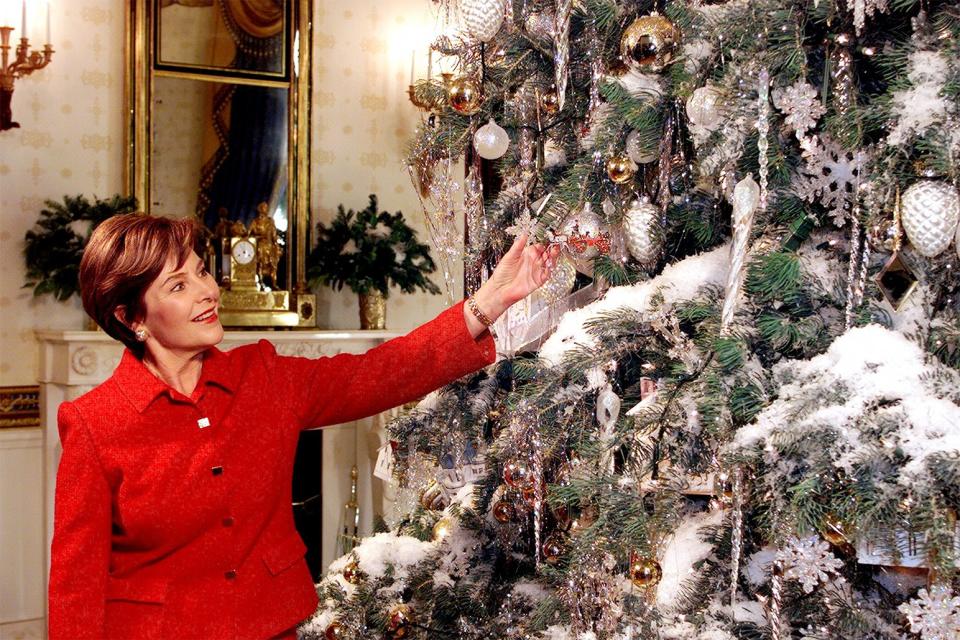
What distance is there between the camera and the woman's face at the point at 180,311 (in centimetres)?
188

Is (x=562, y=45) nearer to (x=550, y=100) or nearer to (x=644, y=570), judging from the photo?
(x=550, y=100)

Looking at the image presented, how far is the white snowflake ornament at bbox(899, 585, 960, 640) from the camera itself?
3.44 ft

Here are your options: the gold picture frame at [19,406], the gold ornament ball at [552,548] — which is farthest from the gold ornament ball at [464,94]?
the gold picture frame at [19,406]

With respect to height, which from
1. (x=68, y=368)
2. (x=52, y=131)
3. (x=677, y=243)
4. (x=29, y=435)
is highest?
(x=52, y=131)

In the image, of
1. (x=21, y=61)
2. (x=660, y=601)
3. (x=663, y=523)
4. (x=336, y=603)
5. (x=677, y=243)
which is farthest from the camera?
(x=21, y=61)

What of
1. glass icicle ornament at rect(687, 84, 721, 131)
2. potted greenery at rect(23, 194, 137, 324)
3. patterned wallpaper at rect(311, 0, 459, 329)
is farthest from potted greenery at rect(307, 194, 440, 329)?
glass icicle ornament at rect(687, 84, 721, 131)

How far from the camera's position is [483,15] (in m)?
1.67

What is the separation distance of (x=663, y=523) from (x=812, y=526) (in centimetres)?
29

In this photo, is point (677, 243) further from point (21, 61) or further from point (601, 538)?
point (21, 61)

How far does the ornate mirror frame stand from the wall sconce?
1.40 feet

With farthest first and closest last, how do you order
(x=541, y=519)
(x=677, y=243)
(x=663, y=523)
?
(x=541, y=519) → (x=677, y=243) → (x=663, y=523)

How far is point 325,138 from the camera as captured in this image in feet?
16.3

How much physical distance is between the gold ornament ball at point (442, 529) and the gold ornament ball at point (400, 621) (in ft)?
0.50

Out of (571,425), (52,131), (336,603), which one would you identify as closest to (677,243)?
(571,425)
